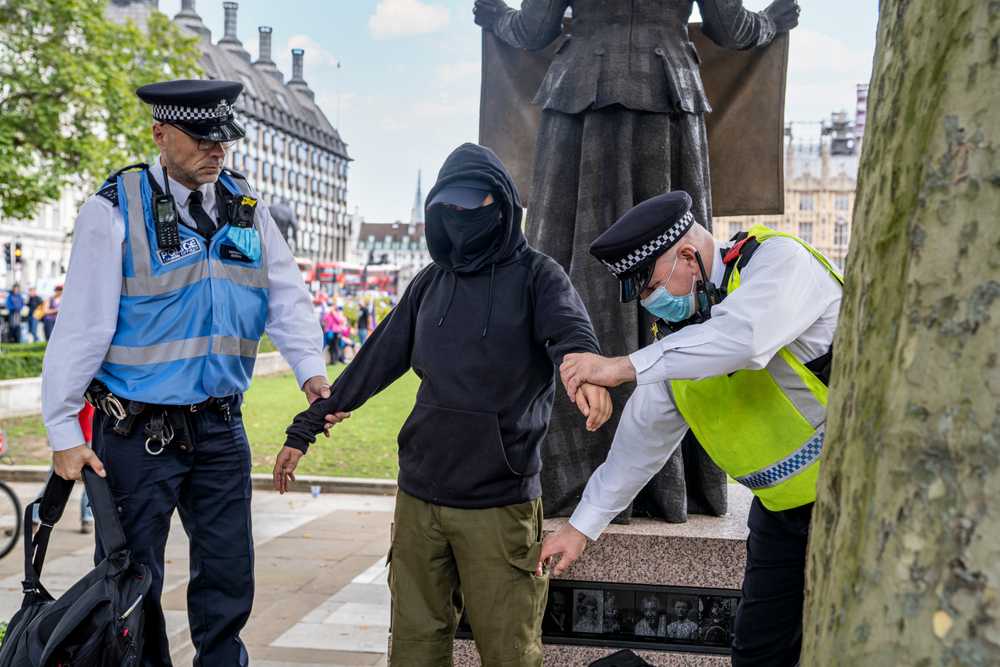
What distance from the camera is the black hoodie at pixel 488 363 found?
7.95 feet

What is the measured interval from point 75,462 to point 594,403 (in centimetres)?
160

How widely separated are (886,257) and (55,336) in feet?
7.88

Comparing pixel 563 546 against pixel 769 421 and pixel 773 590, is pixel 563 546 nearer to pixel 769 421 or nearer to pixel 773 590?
pixel 773 590

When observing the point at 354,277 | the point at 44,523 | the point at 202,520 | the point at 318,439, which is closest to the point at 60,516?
the point at 44,523

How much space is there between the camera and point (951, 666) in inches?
33.8

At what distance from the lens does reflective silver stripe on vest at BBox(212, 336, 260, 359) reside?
108 inches

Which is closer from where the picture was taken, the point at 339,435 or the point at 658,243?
the point at 658,243

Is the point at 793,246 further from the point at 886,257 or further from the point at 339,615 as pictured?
the point at 339,615

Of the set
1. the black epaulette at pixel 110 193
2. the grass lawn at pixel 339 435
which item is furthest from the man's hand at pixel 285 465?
the grass lawn at pixel 339 435

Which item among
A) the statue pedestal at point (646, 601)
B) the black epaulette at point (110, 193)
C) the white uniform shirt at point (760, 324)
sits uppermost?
the black epaulette at point (110, 193)

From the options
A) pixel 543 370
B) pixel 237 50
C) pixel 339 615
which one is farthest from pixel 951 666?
pixel 237 50

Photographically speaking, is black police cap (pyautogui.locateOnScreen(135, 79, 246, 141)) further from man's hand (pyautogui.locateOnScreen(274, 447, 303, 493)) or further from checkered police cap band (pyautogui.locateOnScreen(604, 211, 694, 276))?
checkered police cap band (pyautogui.locateOnScreen(604, 211, 694, 276))

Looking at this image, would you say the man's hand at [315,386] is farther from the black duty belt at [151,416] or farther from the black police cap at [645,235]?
the black police cap at [645,235]

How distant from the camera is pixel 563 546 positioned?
2.59 meters
